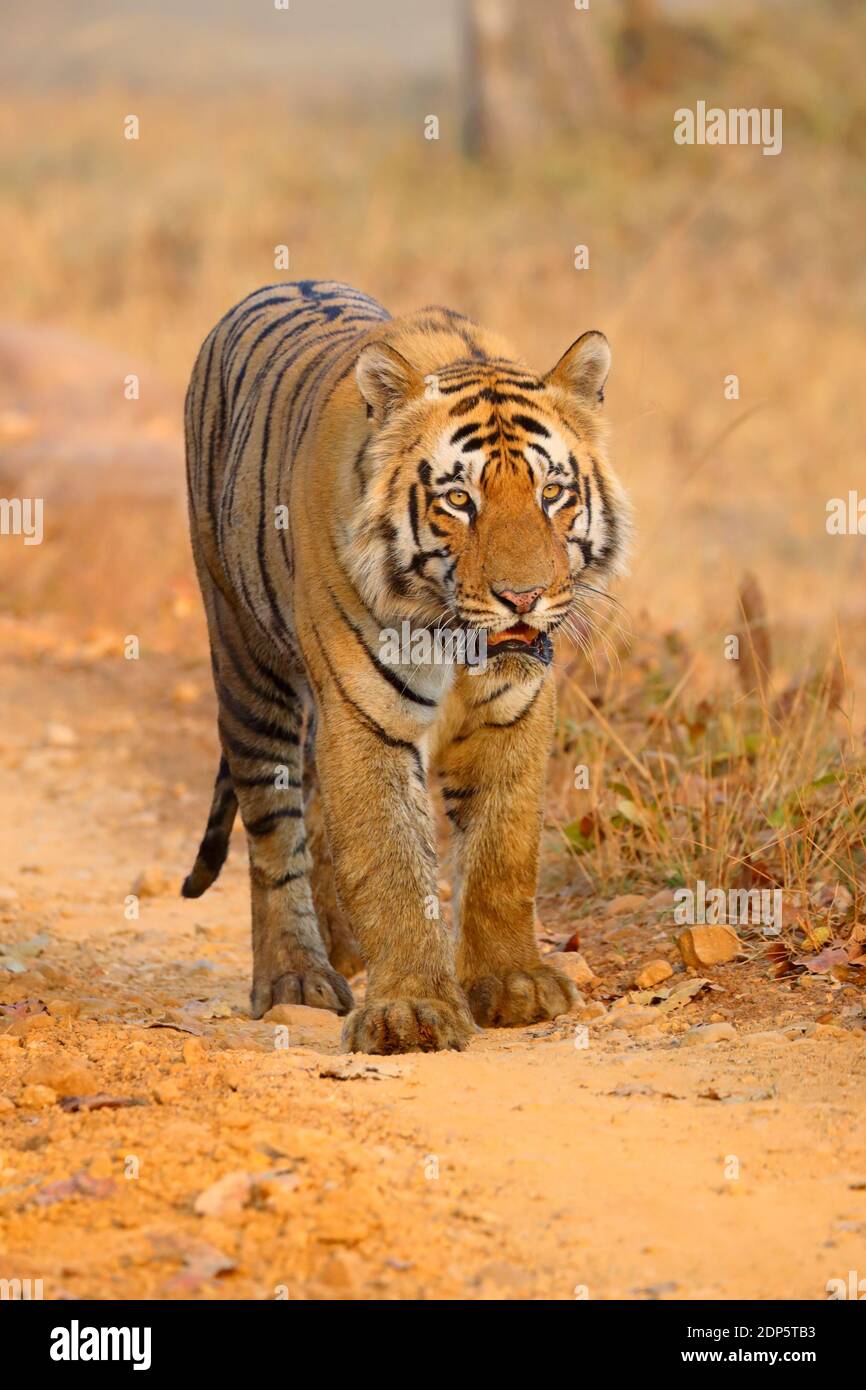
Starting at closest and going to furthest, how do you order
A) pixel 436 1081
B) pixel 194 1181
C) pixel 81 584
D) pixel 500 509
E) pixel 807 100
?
pixel 194 1181
pixel 436 1081
pixel 500 509
pixel 81 584
pixel 807 100

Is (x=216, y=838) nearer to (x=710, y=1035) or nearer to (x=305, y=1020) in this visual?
(x=305, y=1020)

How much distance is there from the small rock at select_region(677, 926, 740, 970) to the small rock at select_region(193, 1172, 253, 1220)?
71.5 inches

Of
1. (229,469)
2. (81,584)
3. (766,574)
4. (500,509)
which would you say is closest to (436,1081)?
(500,509)

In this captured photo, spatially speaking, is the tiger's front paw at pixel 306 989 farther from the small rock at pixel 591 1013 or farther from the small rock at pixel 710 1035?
the small rock at pixel 710 1035

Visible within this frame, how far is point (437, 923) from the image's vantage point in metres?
4.07

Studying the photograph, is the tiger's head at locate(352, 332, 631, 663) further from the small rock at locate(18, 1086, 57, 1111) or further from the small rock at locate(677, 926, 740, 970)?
the small rock at locate(18, 1086, 57, 1111)

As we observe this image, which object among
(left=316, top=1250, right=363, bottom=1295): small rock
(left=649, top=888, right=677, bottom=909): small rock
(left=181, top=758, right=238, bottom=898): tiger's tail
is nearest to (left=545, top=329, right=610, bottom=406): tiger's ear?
(left=649, top=888, right=677, bottom=909): small rock

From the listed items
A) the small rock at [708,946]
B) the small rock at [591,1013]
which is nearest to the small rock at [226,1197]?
the small rock at [591,1013]

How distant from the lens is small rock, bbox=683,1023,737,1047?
156 inches

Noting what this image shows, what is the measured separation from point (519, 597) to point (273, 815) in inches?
57.1

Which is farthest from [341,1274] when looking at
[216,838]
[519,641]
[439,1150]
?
[216,838]

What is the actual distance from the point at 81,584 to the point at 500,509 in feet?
18.2

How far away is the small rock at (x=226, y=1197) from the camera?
2.86 meters

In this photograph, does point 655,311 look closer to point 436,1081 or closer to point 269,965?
point 269,965
